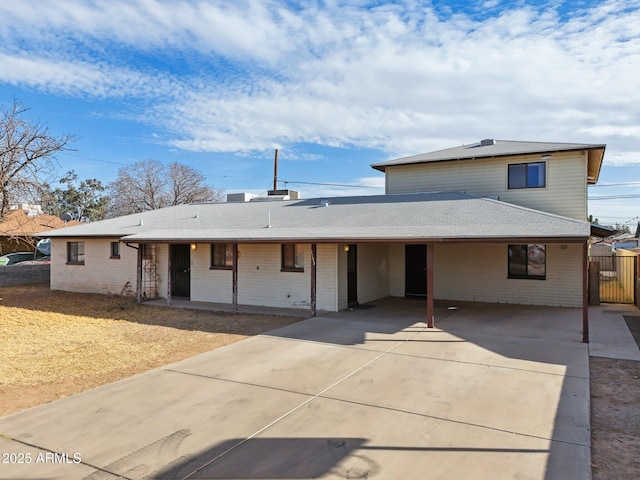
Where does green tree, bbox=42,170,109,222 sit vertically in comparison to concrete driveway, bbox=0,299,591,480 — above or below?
above

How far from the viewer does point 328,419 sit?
4.71 meters

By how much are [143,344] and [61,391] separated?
2.71 metres

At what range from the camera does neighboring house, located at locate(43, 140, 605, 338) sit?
38.2 feet

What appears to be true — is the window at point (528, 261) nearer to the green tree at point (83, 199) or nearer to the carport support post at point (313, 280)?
the carport support post at point (313, 280)

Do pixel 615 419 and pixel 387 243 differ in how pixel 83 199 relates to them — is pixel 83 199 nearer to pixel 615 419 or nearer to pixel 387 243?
pixel 387 243

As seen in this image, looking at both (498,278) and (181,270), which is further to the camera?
(181,270)

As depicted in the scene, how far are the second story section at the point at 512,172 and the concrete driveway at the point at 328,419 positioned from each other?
714 centimetres

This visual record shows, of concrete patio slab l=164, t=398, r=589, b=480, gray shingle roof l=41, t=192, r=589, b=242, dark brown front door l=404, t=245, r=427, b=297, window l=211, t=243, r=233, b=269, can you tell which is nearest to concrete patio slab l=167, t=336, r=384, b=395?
concrete patio slab l=164, t=398, r=589, b=480

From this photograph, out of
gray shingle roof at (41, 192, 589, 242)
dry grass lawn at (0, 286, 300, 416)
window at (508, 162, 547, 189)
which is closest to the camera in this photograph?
dry grass lawn at (0, 286, 300, 416)

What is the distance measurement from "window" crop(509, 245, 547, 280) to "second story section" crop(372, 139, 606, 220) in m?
1.45

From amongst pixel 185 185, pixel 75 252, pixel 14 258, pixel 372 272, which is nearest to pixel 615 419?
pixel 372 272

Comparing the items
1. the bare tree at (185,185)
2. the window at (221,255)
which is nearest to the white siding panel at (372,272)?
the window at (221,255)

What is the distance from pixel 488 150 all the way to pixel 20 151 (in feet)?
49.6

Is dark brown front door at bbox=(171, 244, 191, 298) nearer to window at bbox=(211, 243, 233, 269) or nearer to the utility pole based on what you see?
window at bbox=(211, 243, 233, 269)
